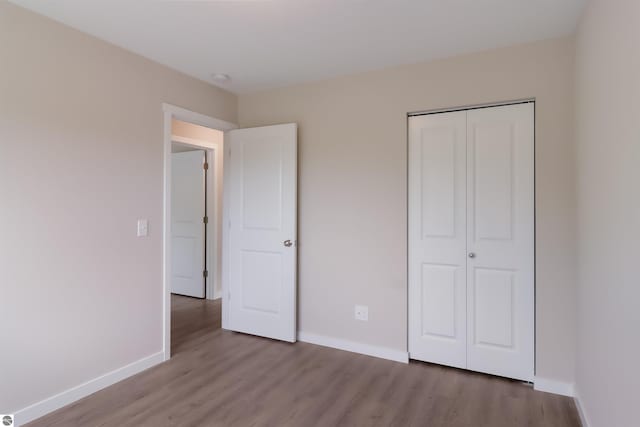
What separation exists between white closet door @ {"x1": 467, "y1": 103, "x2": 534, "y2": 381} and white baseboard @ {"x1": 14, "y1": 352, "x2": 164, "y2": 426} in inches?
99.4

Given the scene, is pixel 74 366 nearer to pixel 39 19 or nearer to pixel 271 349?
pixel 271 349

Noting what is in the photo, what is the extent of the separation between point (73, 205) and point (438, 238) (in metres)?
2.63

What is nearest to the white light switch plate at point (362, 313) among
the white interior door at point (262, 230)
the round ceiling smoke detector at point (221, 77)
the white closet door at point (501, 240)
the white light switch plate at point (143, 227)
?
the white interior door at point (262, 230)

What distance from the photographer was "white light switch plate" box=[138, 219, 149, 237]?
2.78 m

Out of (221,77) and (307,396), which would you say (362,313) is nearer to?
(307,396)

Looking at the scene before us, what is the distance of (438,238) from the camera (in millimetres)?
2871

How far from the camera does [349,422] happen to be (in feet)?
6.98

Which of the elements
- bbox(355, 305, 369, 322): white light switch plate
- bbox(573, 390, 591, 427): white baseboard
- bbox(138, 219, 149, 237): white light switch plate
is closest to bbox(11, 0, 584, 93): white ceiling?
bbox(138, 219, 149, 237): white light switch plate

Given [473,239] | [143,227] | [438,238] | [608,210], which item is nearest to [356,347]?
[438,238]

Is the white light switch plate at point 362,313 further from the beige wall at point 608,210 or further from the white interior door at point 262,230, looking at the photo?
the beige wall at point 608,210

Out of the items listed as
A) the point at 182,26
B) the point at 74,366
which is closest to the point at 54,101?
the point at 182,26

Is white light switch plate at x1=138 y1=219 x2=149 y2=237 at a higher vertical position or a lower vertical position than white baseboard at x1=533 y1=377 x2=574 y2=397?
higher

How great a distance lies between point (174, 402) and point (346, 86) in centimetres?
280

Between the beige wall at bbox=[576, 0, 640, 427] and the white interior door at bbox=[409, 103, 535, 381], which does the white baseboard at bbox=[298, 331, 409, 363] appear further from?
the beige wall at bbox=[576, 0, 640, 427]
